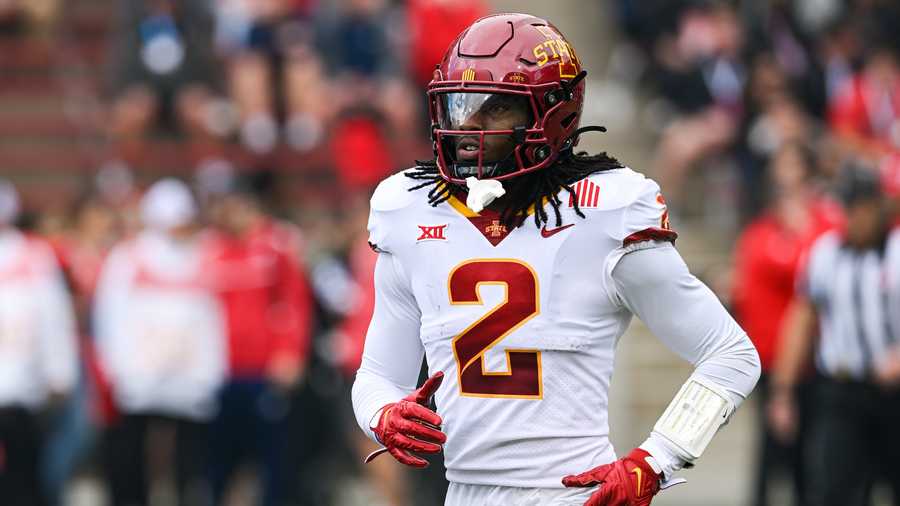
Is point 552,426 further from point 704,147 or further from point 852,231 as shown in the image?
point 704,147

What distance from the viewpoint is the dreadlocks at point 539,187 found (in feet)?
13.4

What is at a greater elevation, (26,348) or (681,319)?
(681,319)

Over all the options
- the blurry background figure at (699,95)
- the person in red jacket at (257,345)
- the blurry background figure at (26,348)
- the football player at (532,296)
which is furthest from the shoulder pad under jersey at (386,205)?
the blurry background figure at (699,95)

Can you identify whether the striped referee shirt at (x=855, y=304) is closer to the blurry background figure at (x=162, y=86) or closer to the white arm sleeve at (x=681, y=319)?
the white arm sleeve at (x=681, y=319)

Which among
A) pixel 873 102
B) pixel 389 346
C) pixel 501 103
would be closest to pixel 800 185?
pixel 873 102

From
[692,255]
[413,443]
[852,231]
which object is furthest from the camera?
[692,255]

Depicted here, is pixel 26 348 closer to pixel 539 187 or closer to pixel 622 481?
pixel 539 187

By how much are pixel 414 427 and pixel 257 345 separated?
6887 millimetres

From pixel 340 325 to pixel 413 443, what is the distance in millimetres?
7737

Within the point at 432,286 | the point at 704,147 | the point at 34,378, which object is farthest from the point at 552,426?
the point at 704,147

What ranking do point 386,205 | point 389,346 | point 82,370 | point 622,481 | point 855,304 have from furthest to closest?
1. point 82,370
2. point 855,304
3. point 389,346
4. point 386,205
5. point 622,481

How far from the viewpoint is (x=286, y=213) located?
1321cm

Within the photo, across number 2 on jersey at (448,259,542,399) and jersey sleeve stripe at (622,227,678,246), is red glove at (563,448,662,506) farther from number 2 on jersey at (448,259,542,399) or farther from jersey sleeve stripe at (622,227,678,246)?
jersey sleeve stripe at (622,227,678,246)

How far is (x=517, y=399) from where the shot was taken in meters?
4.05
